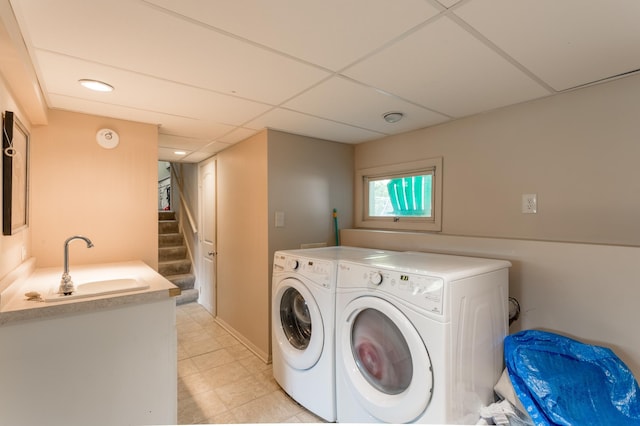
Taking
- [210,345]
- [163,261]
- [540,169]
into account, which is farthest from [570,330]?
[163,261]

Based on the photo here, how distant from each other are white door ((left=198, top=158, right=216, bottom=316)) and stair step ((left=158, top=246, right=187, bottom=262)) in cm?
75

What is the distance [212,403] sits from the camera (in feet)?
6.82

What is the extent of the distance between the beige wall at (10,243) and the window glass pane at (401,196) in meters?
2.66

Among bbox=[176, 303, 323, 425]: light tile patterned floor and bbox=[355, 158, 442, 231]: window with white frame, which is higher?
bbox=[355, 158, 442, 231]: window with white frame

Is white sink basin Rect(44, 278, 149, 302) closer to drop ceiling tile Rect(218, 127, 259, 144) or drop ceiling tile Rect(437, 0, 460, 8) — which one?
drop ceiling tile Rect(218, 127, 259, 144)

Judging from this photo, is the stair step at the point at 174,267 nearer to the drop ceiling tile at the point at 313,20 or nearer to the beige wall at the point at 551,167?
the beige wall at the point at 551,167

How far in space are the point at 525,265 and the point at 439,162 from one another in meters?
1.02

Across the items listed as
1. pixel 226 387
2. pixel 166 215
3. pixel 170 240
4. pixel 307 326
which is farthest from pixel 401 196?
pixel 166 215

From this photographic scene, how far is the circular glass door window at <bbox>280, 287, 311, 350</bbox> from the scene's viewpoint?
2139mm

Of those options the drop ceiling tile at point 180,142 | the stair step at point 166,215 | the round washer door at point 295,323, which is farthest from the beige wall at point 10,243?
the stair step at point 166,215

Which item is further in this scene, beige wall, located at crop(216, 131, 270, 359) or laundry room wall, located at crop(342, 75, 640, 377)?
beige wall, located at crop(216, 131, 270, 359)

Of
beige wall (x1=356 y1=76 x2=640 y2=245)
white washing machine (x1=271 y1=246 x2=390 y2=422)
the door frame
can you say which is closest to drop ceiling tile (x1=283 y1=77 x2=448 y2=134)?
beige wall (x1=356 y1=76 x2=640 y2=245)

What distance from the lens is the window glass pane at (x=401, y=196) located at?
8.65ft

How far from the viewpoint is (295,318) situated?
223cm
